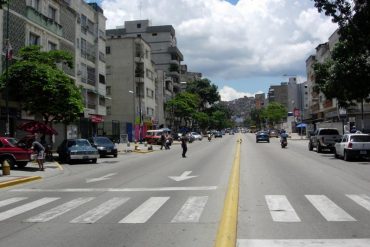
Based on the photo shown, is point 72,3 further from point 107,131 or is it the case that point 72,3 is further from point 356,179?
point 356,179

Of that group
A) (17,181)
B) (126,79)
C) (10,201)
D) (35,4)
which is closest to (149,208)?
(10,201)

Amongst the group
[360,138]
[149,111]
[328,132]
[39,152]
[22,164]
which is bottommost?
[22,164]

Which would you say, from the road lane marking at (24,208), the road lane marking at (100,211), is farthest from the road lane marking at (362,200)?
the road lane marking at (24,208)

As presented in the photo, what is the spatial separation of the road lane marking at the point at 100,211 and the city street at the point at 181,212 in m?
0.02

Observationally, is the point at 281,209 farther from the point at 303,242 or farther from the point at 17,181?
Answer: the point at 17,181

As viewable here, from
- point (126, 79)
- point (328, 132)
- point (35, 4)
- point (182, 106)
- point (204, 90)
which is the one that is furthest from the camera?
point (204, 90)

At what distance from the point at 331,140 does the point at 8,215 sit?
30.5m

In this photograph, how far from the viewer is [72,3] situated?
2015 inches

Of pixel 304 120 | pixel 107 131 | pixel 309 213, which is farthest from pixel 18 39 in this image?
pixel 304 120

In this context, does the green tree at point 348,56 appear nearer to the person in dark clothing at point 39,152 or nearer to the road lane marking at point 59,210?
the person in dark clothing at point 39,152

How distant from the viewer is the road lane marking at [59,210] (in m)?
10.1

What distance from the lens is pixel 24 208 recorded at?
1173cm

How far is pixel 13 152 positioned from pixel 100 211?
45.8 feet

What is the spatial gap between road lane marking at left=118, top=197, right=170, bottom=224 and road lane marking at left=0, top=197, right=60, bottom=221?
2.52 meters
